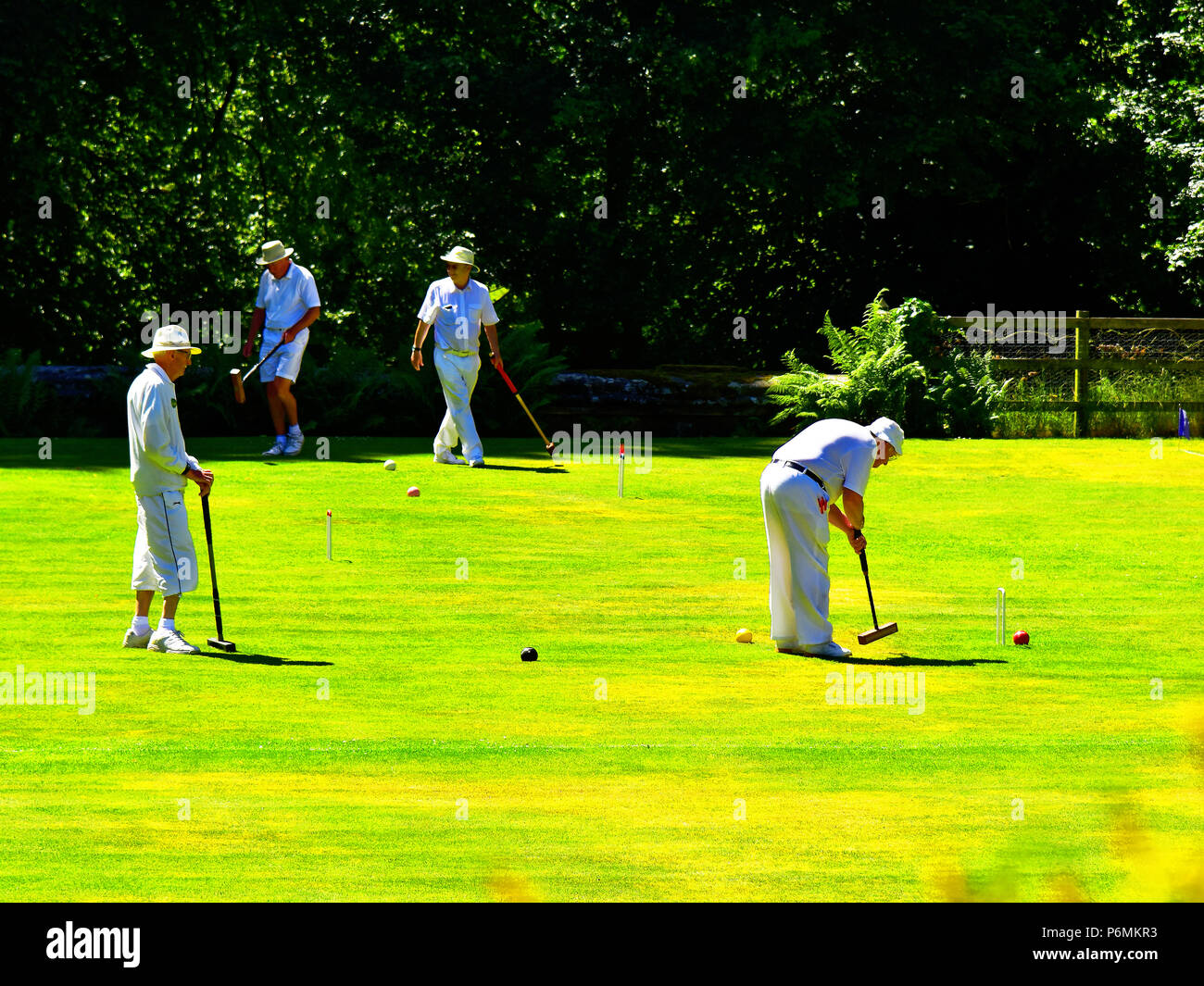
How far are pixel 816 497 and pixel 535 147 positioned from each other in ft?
72.6

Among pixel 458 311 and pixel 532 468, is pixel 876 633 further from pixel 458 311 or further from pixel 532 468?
pixel 458 311

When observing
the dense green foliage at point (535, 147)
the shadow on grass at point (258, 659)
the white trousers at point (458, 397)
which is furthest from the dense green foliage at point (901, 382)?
the shadow on grass at point (258, 659)

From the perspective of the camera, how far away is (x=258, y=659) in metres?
11.8

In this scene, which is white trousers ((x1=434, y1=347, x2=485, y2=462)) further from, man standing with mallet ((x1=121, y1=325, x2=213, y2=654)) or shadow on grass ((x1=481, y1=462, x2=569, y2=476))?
man standing with mallet ((x1=121, y1=325, x2=213, y2=654))

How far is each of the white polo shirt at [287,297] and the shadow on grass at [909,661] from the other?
436 inches

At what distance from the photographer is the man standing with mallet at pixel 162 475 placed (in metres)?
11.5

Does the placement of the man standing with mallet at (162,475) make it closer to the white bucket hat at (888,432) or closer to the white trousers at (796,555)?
the white trousers at (796,555)

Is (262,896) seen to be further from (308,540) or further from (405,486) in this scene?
(405,486)

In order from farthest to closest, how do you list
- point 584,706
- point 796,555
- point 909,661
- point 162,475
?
point 909,661, point 796,555, point 162,475, point 584,706

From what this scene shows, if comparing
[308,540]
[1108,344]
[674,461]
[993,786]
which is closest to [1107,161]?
[1108,344]

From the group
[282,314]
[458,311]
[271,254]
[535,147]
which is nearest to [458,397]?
[458,311]

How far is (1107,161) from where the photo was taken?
3572 cm

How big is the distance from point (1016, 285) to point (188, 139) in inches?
670

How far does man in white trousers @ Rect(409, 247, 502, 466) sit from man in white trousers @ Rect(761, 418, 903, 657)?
31.9 feet
